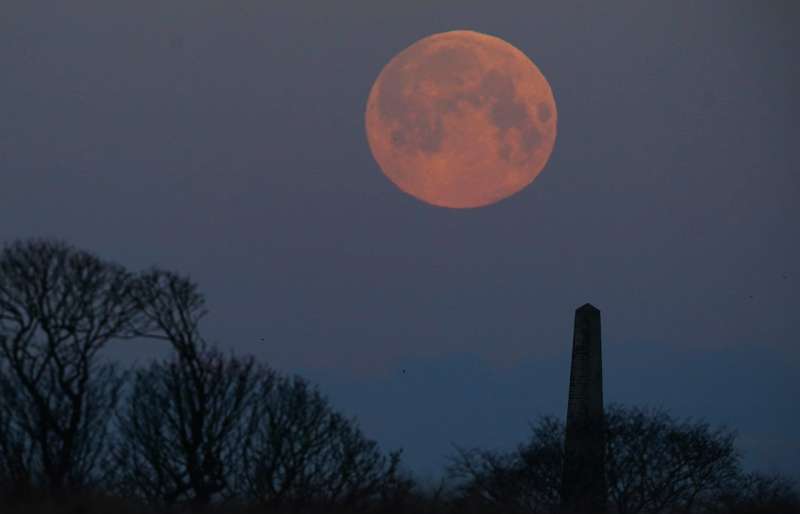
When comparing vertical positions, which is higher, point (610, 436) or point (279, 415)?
point (610, 436)

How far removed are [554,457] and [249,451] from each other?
18.1 meters

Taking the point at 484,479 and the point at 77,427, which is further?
the point at 484,479

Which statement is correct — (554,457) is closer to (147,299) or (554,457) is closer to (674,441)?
(674,441)

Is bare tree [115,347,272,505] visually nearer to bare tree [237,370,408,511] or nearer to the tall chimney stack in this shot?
bare tree [237,370,408,511]

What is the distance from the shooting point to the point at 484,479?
162 ft

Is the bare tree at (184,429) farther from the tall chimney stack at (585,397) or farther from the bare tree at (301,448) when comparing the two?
the tall chimney stack at (585,397)

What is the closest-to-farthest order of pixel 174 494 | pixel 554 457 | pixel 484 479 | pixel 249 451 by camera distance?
pixel 174 494
pixel 249 451
pixel 484 479
pixel 554 457

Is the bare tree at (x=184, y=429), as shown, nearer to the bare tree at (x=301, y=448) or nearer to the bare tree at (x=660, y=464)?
the bare tree at (x=301, y=448)

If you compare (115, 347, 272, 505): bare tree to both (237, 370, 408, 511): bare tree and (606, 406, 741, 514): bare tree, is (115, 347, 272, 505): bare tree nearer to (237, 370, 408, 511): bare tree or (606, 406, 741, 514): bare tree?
(237, 370, 408, 511): bare tree

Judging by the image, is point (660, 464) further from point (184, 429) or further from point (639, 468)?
point (184, 429)

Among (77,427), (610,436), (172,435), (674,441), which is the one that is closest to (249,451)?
(172,435)

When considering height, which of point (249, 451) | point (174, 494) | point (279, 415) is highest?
point (279, 415)

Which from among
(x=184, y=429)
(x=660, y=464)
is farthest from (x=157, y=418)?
(x=660, y=464)

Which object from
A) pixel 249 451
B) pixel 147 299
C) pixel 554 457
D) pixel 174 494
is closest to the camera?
pixel 174 494
